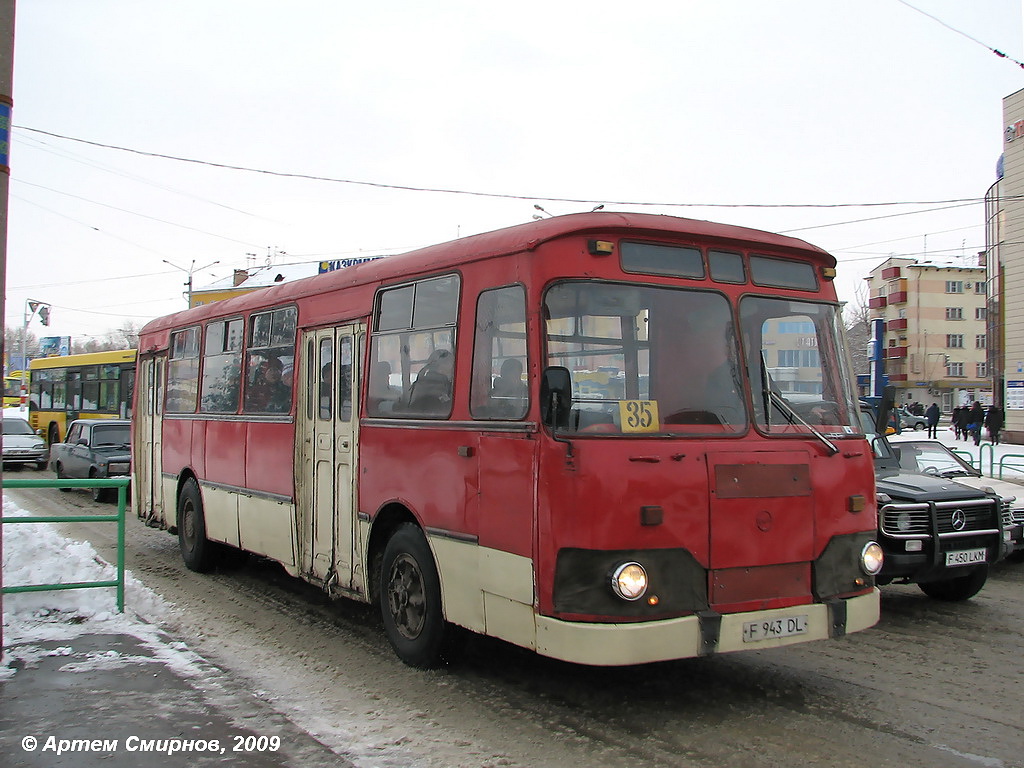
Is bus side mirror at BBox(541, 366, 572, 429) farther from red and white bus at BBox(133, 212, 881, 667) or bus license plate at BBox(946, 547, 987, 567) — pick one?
bus license plate at BBox(946, 547, 987, 567)

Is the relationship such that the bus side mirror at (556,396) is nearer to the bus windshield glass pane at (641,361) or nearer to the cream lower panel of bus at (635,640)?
the bus windshield glass pane at (641,361)

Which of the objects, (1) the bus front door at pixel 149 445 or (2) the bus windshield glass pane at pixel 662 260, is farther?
(1) the bus front door at pixel 149 445

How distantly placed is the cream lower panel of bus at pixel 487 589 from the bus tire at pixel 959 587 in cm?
525

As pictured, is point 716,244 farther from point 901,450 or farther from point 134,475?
point 134,475

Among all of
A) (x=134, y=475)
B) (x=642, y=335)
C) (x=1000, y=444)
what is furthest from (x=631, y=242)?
(x=1000, y=444)

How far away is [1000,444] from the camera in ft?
108

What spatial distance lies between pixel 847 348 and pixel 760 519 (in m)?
1.73

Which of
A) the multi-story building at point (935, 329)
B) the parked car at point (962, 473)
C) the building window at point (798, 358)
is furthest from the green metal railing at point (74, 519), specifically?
the multi-story building at point (935, 329)

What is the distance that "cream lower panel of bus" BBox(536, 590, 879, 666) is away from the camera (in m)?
4.93

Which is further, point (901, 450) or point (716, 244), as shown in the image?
point (901, 450)

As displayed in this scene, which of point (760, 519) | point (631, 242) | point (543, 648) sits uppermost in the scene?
point (631, 242)

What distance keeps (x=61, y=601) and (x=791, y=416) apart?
240 inches

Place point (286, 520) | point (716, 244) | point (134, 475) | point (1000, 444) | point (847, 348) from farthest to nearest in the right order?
point (1000, 444)
point (134, 475)
point (286, 520)
point (847, 348)
point (716, 244)

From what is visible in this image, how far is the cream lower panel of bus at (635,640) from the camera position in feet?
16.2
